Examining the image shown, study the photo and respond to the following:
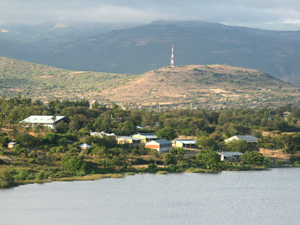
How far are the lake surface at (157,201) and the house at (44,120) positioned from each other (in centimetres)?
3394

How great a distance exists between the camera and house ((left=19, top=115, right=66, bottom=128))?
9156cm

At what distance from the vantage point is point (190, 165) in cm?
7238

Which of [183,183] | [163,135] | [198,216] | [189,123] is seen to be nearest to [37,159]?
[183,183]

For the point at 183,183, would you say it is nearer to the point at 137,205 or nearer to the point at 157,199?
the point at 157,199

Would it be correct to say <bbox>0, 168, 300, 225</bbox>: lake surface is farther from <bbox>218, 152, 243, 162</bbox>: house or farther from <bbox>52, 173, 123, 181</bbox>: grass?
<bbox>218, 152, 243, 162</bbox>: house

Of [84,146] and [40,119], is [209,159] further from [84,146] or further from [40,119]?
[40,119]

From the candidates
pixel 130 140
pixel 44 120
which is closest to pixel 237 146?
pixel 130 140

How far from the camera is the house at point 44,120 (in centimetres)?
9156

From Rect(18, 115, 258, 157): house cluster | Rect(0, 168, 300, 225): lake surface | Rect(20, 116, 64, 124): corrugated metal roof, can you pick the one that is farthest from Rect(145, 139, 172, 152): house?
Rect(20, 116, 64, 124): corrugated metal roof

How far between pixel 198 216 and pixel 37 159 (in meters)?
27.3

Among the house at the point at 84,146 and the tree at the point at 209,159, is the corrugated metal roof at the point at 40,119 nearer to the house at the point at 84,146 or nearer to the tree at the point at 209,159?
the house at the point at 84,146

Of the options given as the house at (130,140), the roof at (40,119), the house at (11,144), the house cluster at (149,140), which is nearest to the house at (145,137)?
the house cluster at (149,140)

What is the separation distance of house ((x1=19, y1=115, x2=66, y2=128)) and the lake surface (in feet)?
111

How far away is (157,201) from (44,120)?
47.6 m
